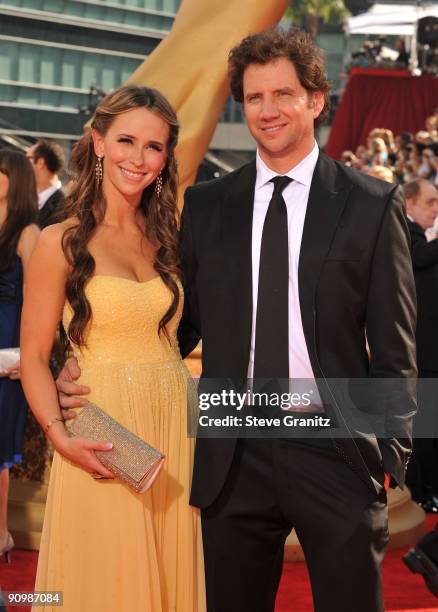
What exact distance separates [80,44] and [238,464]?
29.1m

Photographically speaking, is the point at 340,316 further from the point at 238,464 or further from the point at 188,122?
the point at 188,122

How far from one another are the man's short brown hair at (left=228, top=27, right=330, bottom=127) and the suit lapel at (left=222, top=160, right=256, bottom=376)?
0.24 meters

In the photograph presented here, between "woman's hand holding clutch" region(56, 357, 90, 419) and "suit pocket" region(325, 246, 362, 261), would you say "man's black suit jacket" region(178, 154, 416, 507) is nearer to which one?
"suit pocket" region(325, 246, 362, 261)

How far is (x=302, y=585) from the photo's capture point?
14.2 feet

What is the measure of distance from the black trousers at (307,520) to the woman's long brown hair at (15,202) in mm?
2253

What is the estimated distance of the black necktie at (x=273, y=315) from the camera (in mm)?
2455

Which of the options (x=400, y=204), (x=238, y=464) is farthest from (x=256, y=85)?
(x=238, y=464)

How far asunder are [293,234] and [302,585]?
2230mm

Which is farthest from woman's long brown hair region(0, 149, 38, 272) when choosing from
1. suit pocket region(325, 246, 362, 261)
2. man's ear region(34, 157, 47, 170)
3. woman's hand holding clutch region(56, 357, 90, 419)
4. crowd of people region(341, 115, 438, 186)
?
crowd of people region(341, 115, 438, 186)

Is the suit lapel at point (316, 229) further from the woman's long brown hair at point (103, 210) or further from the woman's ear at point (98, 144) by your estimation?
the woman's ear at point (98, 144)

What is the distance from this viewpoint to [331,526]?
2.42 meters

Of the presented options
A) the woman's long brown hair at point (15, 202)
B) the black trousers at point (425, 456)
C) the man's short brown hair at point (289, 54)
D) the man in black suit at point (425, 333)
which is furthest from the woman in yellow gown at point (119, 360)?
the black trousers at point (425, 456)

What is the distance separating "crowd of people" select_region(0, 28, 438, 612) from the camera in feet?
7.99

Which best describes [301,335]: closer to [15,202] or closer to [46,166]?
[15,202]
